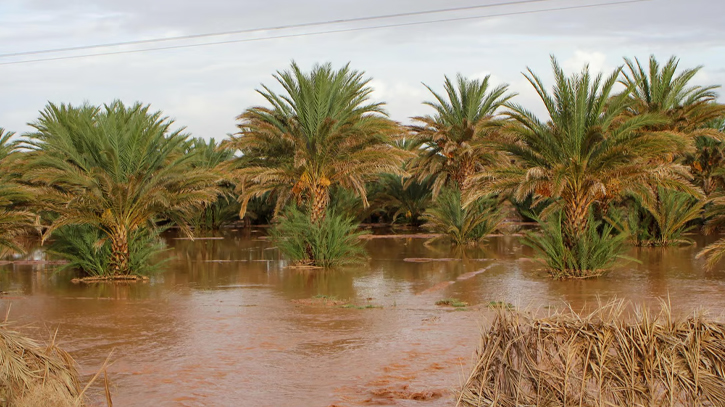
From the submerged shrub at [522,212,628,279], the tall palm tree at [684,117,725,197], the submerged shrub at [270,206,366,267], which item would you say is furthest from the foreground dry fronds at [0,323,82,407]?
the tall palm tree at [684,117,725,197]

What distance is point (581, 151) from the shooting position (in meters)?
16.3

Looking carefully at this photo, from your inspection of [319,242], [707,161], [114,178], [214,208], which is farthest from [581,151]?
[214,208]

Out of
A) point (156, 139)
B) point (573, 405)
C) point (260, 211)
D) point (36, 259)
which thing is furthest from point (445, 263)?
point (260, 211)

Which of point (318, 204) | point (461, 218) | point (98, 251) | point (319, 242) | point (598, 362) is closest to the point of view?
point (598, 362)

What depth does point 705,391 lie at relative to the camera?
18.1 feet

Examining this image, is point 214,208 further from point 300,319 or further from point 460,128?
point 300,319

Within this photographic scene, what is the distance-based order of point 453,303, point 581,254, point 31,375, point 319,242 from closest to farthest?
point 31,375 < point 453,303 < point 581,254 < point 319,242

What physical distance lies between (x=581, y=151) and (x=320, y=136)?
6.78m

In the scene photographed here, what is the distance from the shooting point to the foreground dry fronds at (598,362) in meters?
5.56

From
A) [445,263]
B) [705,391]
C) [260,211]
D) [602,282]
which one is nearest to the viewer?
[705,391]

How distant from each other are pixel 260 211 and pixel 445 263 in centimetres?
2180

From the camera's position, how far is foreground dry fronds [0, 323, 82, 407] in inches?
233

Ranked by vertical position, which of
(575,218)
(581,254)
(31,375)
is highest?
(575,218)

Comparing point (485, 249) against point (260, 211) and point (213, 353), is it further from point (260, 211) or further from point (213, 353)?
point (260, 211)
